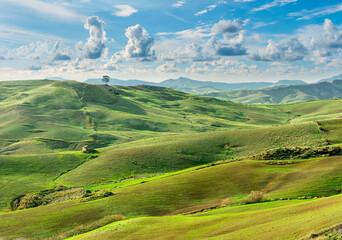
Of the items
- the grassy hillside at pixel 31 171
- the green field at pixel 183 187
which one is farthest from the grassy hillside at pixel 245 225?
the grassy hillside at pixel 31 171

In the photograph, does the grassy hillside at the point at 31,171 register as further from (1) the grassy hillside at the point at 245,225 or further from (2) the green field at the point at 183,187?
(1) the grassy hillside at the point at 245,225

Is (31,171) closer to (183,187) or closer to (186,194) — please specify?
(183,187)

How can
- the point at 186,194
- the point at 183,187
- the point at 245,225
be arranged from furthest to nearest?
1. the point at 183,187
2. the point at 186,194
3. the point at 245,225

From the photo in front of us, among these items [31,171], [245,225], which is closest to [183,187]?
[245,225]

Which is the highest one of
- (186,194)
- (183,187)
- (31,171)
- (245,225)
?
(245,225)

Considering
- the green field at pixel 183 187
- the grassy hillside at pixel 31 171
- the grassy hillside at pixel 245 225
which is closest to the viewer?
the grassy hillside at pixel 245 225

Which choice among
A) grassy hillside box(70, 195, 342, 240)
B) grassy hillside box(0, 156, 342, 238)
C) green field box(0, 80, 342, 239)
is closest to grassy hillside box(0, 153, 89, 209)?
green field box(0, 80, 342, 239)

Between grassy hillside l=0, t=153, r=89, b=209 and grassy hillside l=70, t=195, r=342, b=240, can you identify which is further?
grassy hillside l=0, t=153, r=89, b=209

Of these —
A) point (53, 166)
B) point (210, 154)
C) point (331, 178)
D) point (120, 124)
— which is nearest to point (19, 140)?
point (53, 166)

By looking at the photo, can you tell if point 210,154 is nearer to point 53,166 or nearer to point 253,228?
point 53,166

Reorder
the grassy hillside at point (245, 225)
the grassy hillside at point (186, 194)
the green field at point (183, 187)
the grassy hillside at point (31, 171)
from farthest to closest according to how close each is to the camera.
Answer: the grassy hillside at point (31, 171) < the grassy hillside at point (186, 194) < the green field at point (183, 187) < the grassy hillside at point (245, 225)

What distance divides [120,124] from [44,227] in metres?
135

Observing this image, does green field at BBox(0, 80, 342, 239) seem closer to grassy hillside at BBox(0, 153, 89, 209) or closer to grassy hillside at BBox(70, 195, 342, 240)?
grassy hillside at BBox(70, 195, 342, 240)

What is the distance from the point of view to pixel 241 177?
47906mm
